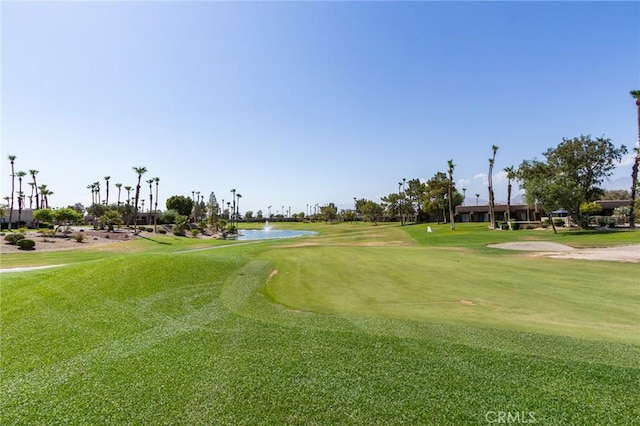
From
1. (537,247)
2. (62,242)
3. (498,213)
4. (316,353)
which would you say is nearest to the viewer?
(316,353)

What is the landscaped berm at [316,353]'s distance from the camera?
4320 millimetres

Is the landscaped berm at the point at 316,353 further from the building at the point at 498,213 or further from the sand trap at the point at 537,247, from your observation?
the building at the point at 498,213

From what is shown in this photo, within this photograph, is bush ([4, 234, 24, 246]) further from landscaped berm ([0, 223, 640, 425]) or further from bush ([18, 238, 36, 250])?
landscaped berm ([0, 223, 640, 425])

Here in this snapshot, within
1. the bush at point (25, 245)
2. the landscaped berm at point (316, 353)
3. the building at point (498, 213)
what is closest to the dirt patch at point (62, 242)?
the bush at point (25, 245)

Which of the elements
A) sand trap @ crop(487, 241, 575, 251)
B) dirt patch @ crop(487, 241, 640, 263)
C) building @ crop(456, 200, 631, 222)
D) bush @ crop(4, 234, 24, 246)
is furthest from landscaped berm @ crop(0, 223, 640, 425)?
building @ crop(456, 200, 631, 222)

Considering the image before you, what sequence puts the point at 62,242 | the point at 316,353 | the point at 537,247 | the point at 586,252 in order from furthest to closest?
1. the point at 62,242
2. the point at 537,247
3. the point at 586,252
4. the point at 316,353

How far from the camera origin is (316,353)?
19.2 ft

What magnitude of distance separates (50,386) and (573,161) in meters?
63.7

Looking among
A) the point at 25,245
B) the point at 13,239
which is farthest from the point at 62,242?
the point at 25,245

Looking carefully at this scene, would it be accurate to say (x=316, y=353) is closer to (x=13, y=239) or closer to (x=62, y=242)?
(x=13, y=239)

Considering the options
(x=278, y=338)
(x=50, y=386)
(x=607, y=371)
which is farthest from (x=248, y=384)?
(x=607, y=371)

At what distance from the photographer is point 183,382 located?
5.02 m

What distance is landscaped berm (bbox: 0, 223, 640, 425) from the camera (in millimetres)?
4320

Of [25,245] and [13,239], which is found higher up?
[13,239]
